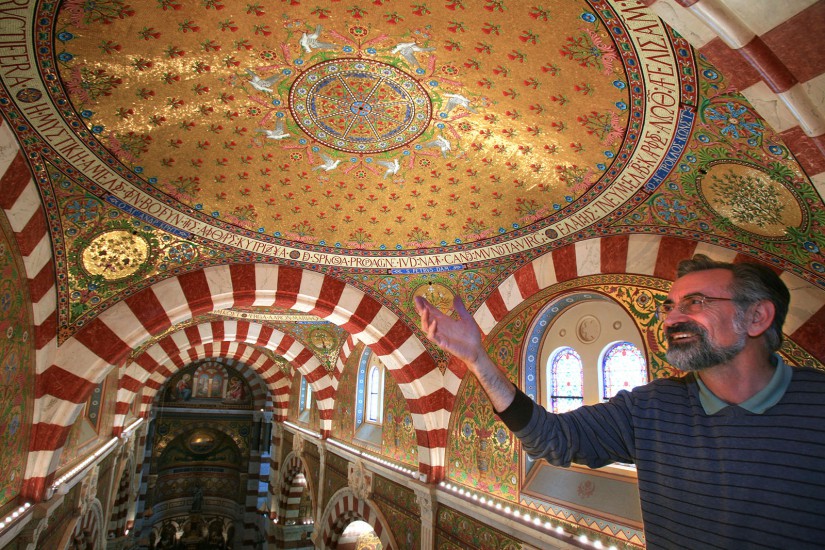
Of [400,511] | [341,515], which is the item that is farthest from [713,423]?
[341,515]

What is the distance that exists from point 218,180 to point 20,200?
1.56 m

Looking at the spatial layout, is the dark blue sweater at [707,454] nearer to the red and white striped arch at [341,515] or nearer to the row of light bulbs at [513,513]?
the row of light bulbs at [513,513]

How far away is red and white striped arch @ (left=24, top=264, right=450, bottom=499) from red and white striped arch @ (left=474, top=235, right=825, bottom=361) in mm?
1251

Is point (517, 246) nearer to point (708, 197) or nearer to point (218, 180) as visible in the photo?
point (708, 197)

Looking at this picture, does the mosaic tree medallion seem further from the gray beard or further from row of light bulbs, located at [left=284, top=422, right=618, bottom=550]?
row of light bulbs, located at [left=284, top=422, right=618, bottom=550]

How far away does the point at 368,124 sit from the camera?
167 inches

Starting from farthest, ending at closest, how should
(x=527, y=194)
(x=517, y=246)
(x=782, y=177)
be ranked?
(x=517, y=246)
(x=527, y=194)
(x=782, y=177)

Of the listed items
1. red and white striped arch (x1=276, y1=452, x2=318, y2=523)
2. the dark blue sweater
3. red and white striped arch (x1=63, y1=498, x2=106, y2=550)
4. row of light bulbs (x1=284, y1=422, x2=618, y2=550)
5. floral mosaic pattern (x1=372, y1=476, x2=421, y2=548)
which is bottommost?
red and white striped arch (x1=276, y1=452, x2=318, y2=523)

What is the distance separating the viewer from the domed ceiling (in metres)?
3.02

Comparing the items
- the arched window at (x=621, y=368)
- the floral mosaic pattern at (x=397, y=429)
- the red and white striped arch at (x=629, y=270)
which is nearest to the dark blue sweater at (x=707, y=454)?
the red and white striped arch at (x=629, y=270)

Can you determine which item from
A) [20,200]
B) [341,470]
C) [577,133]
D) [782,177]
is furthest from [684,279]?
[341,470]

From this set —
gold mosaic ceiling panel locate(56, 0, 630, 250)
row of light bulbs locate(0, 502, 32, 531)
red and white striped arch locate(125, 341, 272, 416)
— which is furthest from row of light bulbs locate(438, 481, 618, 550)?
red and white striped arch locate(125, 341, 272, 416)

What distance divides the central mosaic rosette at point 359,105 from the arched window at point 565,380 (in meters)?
3.05

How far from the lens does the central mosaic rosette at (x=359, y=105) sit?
3666mm
